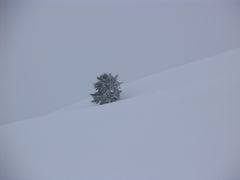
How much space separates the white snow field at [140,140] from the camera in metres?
3.62

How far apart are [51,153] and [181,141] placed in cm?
154

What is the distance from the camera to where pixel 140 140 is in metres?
4.12

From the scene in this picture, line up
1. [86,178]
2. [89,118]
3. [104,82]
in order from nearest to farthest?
[86,178] < [89,118] < [104,82]

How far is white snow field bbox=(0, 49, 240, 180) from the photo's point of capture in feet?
11.9

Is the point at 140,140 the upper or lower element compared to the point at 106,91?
lower

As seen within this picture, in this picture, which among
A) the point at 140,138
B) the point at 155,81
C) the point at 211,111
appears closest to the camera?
the point at 140,138

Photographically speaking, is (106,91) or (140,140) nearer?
(140,140)

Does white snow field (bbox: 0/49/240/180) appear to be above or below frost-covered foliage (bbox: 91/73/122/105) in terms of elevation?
below

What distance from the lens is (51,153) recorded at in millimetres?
4227

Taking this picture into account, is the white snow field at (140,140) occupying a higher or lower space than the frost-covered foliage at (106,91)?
lower

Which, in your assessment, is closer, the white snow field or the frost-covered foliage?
the white snow field

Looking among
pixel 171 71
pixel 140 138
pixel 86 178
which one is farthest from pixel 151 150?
pixel 171 71

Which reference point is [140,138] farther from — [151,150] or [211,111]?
[211,111]

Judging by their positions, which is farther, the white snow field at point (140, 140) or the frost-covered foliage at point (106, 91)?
the frost-covered foliage at point (106, 91)
